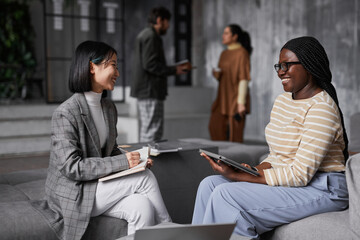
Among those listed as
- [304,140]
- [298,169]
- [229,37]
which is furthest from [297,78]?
[229,37]

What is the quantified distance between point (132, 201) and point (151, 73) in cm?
253

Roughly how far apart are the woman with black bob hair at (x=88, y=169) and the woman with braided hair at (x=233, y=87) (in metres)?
2.51

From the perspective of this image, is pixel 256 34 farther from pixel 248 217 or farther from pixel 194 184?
pixel 248 217

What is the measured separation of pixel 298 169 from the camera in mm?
1690

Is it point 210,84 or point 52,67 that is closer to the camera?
point 52,67

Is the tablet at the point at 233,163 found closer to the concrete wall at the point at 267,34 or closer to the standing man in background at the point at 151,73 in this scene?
the standing man in background at the point at 151,73

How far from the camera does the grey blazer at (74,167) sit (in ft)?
6.13

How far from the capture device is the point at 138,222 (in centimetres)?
191

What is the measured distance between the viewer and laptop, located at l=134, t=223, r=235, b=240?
1.22 metres

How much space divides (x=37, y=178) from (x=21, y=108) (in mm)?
3490

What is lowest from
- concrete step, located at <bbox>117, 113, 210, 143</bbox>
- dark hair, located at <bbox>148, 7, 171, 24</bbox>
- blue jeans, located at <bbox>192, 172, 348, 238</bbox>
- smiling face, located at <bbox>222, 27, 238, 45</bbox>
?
concrete step, located at <bbox>117, 113, 210, 143</bbox>

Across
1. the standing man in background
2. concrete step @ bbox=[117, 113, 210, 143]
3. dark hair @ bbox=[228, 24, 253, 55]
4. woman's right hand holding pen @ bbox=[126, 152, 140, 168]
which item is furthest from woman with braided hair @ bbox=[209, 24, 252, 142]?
woman's right hand holding pen @ bbox=[126, 152, 140, 168]

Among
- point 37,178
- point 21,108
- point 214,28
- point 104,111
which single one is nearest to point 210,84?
point 214,28

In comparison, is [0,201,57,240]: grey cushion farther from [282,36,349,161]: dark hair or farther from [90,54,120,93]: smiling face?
[282,36,349,161]: dark hair
